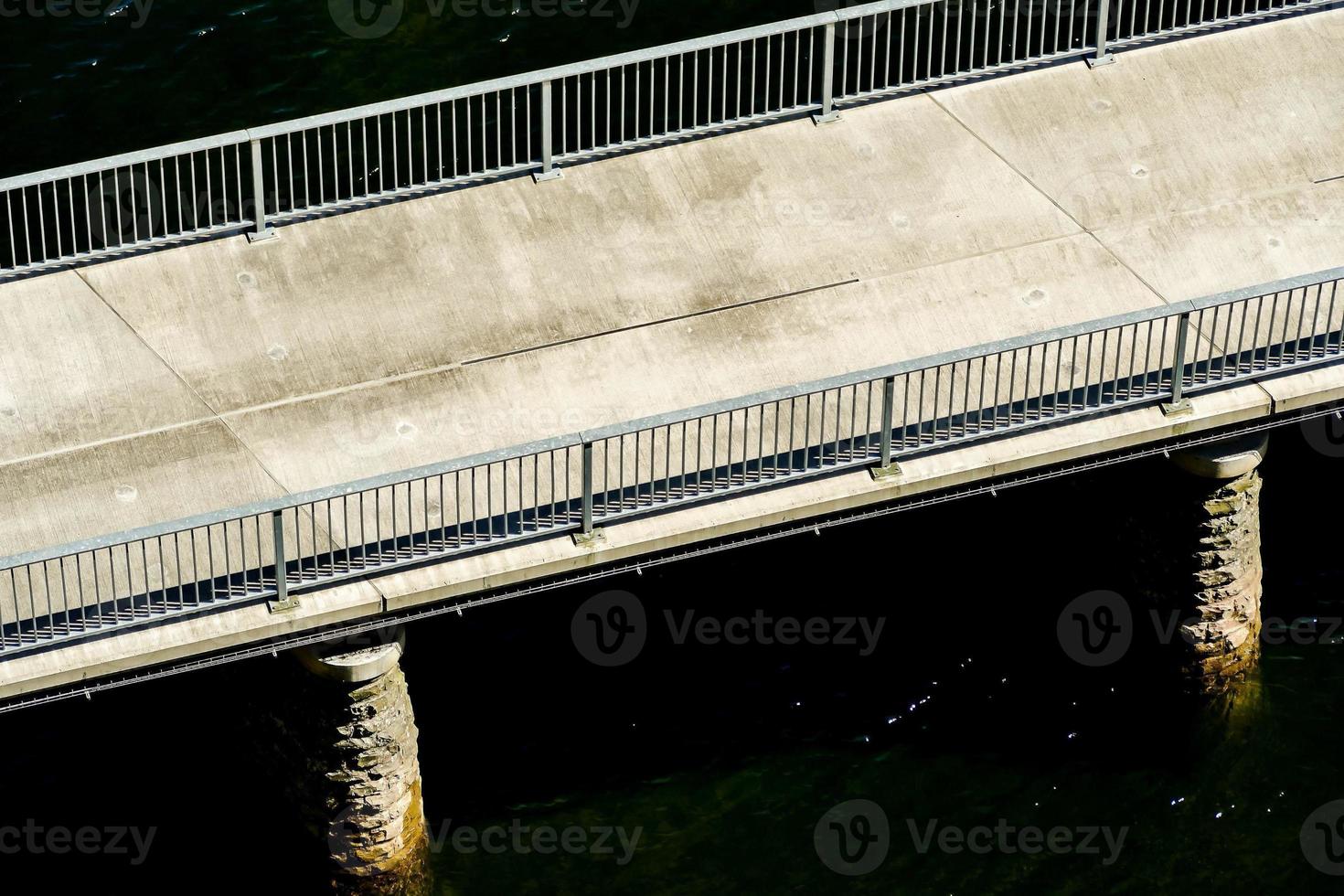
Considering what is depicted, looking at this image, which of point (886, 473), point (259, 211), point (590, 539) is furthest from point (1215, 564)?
point (259, 211)

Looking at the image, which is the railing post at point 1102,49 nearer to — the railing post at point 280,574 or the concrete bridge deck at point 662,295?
the concrete bridge deck at point 662,295

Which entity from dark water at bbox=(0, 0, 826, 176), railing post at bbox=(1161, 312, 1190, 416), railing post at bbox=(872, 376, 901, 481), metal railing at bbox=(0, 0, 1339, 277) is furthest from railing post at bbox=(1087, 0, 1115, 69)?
dark water at bbox=(0, 0, 826, 176)

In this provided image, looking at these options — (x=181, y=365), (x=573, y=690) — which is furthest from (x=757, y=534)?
(x=181, y=365)

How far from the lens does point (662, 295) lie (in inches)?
1116

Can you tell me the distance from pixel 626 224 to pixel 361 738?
6.38m

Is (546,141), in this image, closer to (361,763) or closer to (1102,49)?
(1102,49)

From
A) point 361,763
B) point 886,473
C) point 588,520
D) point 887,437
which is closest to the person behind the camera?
point 588,520

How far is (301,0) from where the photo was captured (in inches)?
1460

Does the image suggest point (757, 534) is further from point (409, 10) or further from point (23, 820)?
point (409, 10)

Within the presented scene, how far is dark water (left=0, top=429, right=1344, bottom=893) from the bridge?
1997 millimetres

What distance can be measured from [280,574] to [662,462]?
3.92 meters

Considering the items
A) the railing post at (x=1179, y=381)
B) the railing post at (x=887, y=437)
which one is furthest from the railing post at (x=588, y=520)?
the railing post at (x=1179, y=381)

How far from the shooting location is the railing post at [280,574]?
24.4 m

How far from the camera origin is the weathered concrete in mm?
25750
